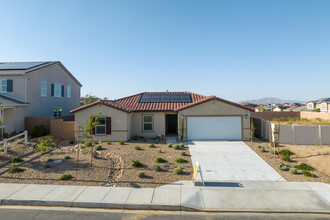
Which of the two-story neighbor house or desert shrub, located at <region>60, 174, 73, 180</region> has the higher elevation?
the two-story neighbor house

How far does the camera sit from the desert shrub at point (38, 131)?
17703mm

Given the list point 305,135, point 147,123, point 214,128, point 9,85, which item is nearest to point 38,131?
point 9,85

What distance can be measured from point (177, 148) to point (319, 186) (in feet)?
28.5

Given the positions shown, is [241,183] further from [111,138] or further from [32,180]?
[111,138]

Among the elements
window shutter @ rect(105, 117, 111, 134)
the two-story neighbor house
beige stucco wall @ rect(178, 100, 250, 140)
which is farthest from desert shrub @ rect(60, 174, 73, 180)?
the two-story neighbor house

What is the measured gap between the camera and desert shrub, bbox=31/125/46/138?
58.1 ft

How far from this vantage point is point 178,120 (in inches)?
722

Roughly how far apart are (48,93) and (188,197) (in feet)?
72.8

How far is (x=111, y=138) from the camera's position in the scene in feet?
56.9

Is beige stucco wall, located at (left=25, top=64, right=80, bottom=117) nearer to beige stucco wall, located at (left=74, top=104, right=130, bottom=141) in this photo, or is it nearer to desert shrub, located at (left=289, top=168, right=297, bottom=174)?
beige stucco wall, located at (left=74, top=104, right=130, bottom=141)

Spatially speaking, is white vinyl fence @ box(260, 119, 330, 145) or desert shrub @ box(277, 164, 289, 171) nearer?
desert shrub @ box(277, 164, 289, 171)

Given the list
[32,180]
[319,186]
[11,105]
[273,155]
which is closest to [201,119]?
[273,155]

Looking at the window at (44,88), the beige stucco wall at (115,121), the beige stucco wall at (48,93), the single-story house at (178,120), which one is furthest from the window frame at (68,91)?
the beige stucco wall at (115,121)

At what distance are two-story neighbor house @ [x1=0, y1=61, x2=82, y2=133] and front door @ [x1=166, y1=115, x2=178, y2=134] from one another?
1442cm
